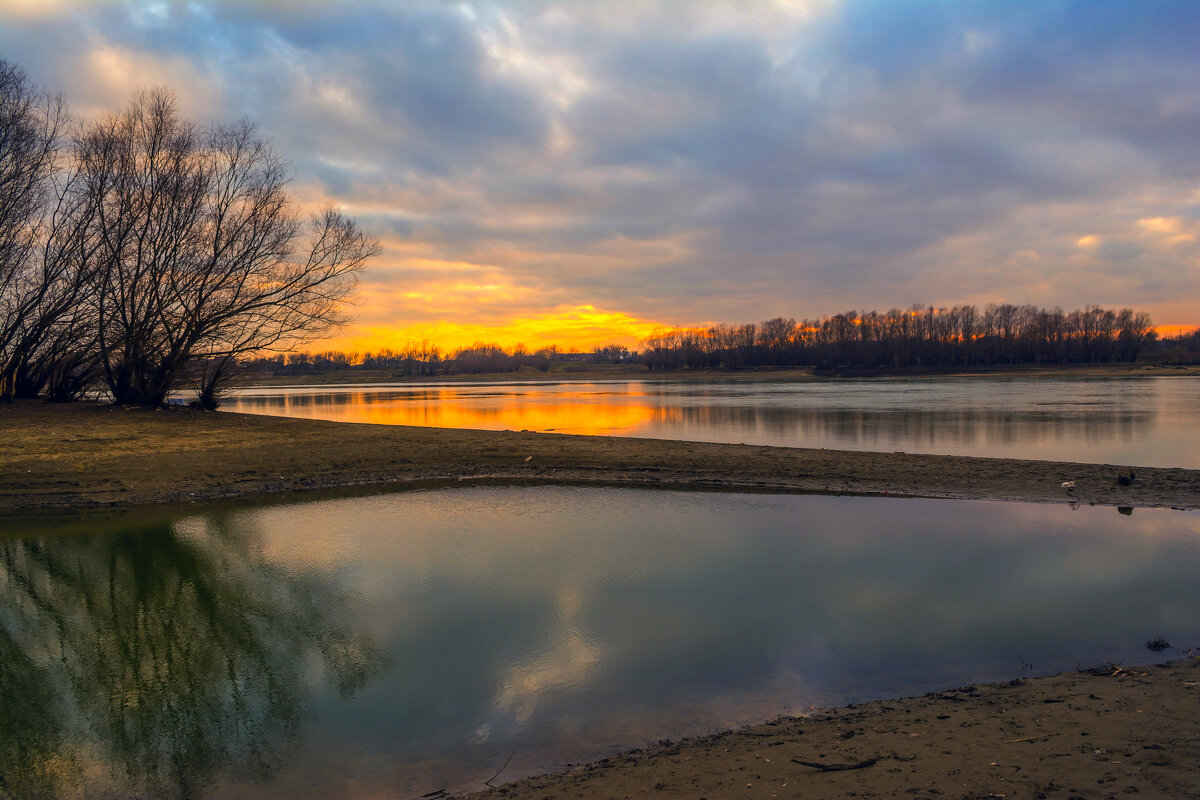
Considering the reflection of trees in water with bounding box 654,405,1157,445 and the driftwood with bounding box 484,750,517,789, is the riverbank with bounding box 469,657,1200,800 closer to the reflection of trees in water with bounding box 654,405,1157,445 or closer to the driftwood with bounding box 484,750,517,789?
the driftwood with bounding box 484,750,517,789

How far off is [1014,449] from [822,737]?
1803 cm

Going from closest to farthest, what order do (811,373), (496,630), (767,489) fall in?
(496,630) < (767,489) < (811,373)

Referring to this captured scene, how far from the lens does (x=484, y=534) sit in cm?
1099

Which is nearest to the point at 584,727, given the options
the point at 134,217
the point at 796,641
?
the point at 796,641

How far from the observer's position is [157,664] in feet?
21.0

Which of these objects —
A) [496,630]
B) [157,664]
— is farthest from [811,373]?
[157,664]

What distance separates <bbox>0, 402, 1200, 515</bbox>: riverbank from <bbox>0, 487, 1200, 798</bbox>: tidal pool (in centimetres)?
184

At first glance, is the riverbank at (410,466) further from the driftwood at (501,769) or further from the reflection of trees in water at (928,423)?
the driftwood at (501,769)

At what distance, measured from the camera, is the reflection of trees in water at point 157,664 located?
4.72m

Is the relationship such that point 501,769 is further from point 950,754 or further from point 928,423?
point 928,423

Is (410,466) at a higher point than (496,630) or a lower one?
higher

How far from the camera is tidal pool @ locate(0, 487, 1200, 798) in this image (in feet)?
15.9

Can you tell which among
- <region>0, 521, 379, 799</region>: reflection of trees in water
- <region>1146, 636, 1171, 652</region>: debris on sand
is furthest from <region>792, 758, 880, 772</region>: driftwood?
<region>1146, 636, 1171, 652</region>: debris on sand

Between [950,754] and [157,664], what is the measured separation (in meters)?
6.51
